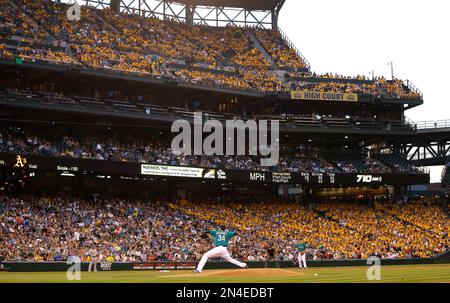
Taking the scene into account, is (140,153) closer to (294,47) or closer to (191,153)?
(191,153)

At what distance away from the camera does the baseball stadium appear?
1544 inches

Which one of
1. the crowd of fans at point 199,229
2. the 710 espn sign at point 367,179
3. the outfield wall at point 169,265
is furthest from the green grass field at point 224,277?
the 710 espn sign at point 367,179

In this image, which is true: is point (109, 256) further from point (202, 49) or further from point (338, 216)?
point (202, 49)

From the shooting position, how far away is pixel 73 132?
48.9 m

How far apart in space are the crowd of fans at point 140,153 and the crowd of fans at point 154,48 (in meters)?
6.21

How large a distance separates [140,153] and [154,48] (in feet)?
46.4

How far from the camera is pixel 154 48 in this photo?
2259 inches

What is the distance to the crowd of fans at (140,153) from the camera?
43031mm

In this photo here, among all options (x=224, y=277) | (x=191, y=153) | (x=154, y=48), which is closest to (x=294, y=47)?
(x=154, y=48)

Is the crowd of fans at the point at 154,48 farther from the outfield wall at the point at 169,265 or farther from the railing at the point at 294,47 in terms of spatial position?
the outfield wall at the point at 169,265

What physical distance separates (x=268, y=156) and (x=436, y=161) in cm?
2055

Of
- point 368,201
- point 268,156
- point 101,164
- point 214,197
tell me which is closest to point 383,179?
point 368,201

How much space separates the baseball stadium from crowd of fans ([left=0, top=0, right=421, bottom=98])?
236mm

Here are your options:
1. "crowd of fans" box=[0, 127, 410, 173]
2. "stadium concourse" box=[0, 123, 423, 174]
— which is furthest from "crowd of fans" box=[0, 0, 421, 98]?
"crowd of fans" box=[0, 127, 410, 173]
